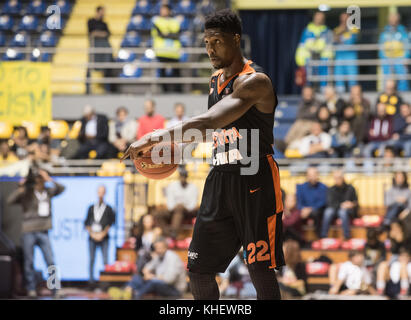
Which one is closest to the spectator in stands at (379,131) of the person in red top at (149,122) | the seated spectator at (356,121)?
the seated spectator at (356,121)

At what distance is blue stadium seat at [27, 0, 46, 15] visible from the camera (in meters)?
13.8

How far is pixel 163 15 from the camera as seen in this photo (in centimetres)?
1166

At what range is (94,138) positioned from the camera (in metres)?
10.5

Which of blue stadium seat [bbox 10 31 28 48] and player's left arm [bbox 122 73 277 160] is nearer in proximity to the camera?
player's left arm [bbox 122 73 277 160]

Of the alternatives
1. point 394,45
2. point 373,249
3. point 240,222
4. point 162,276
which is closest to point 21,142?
point 162,276

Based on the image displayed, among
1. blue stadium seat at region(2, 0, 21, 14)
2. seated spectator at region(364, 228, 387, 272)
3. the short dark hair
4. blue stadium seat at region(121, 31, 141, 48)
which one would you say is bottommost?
seated spectator at region(364, 228, 387, 272)

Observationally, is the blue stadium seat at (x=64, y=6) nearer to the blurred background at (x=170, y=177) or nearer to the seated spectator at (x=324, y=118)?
the blurred background at (x=170, y=177)

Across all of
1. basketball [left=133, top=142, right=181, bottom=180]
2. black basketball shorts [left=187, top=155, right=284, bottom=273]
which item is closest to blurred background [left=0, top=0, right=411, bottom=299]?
black basketball shorts [left=187, top=155, right=284, bottom=273]

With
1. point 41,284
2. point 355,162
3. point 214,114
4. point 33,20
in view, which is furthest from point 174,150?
point 33,20

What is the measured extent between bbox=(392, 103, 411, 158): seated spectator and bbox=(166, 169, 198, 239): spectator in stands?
3.22 meters

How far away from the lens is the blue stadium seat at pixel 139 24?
13.1 metres

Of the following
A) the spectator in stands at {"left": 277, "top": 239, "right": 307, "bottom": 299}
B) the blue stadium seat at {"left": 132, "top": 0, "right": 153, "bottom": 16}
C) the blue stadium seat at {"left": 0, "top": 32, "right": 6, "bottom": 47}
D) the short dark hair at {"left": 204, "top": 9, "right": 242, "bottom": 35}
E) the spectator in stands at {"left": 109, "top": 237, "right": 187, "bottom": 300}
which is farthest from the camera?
the blue stadium seat at {"left": 0, "top": 32, "right": 6, "bottom": 47}

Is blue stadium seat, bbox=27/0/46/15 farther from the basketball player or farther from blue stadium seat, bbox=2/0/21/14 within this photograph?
the basketball player

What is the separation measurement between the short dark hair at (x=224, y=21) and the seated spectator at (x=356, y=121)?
678 cm
